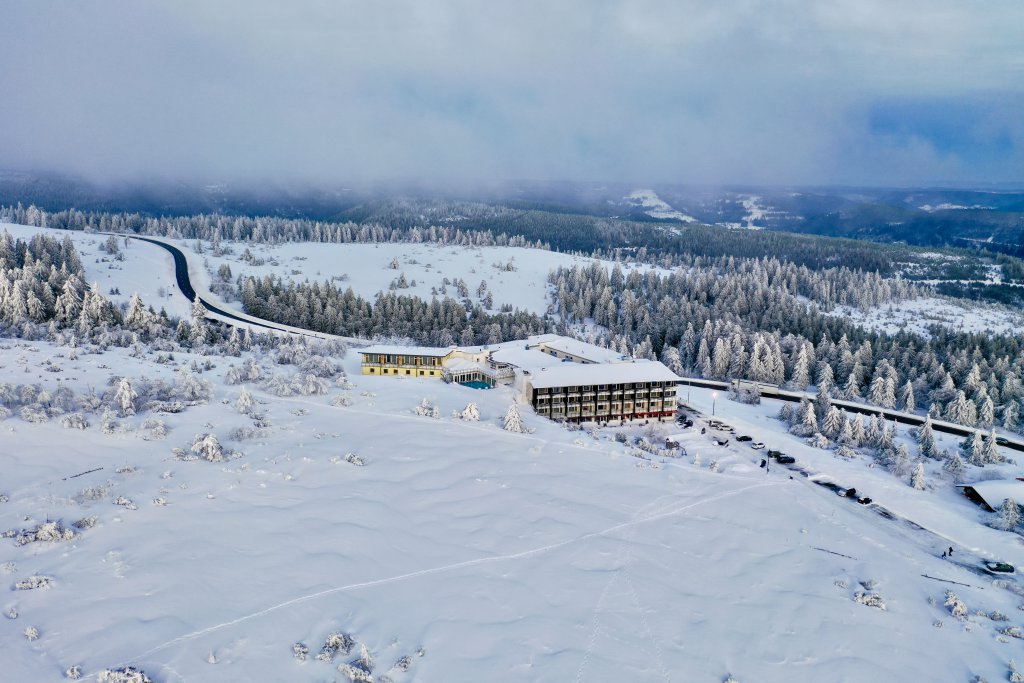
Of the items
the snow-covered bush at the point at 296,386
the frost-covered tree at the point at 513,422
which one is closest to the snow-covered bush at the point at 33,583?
the snow-covered bush at the point at 296,386

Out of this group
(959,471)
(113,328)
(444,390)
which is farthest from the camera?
(113,328)

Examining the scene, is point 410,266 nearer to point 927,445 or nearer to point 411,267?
point 411,267

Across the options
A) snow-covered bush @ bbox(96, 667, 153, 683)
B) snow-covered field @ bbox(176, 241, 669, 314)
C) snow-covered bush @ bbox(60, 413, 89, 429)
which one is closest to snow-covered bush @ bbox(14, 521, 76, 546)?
snow-covered bush @ bbox(96, 667, 153, 683)

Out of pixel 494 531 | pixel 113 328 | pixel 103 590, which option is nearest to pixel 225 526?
pixel 103 590

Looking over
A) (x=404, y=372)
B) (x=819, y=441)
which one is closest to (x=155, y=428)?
(x=404, y=372)

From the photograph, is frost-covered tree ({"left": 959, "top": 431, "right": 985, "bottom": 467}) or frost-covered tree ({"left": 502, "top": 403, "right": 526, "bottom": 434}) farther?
frost-covered tree ({"left": 959, "top": 431, "right": 985, "bottom": 467})

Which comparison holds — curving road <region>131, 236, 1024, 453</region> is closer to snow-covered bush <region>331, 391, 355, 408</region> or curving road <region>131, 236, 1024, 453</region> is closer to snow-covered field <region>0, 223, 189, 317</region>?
snow-covered field <region>0, 223, 189, 317</region>

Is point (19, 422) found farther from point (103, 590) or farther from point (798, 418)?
point (798, 418)
